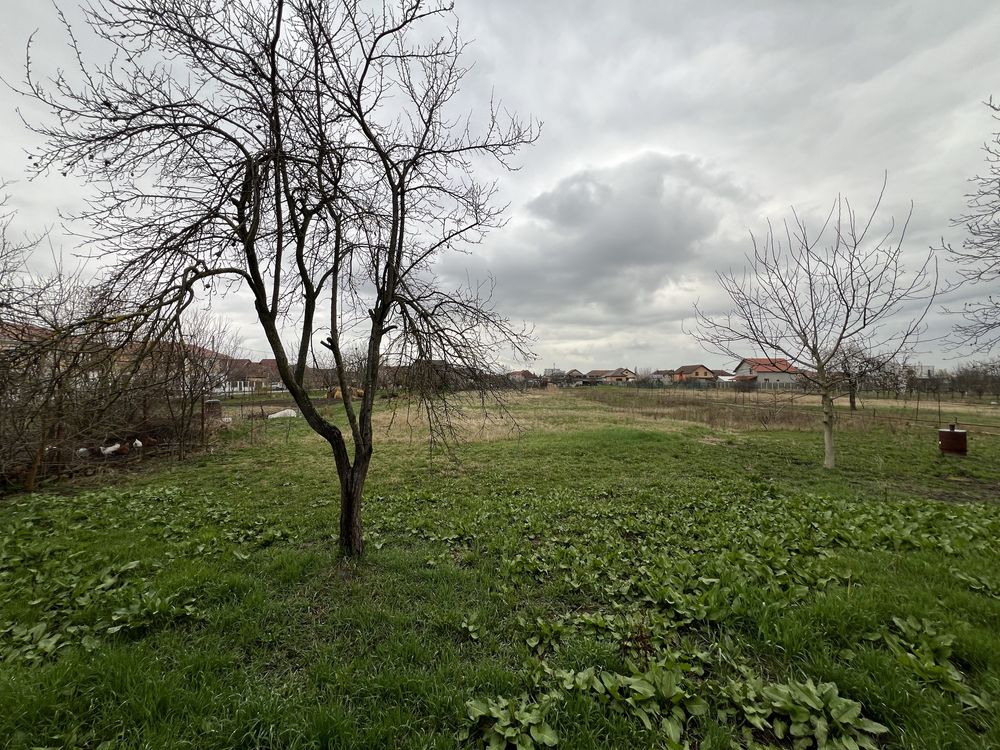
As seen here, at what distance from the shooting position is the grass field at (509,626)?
2.14 metres

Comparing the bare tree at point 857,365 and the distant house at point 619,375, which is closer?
the bare tree at point 857,365

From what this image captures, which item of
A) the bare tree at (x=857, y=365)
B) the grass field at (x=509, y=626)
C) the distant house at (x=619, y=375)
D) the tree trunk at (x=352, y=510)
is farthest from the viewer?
the distant house at (x=619, y=375)

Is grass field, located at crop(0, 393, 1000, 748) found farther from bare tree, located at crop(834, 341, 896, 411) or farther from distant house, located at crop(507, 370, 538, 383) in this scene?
bare tree, located at crop(834, 341, 896, 411)

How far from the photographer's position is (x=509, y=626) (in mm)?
3203

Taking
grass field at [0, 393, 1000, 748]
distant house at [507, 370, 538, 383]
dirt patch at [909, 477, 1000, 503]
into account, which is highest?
distant house at [507, 370, 538, 383]

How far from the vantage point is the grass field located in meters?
2.14

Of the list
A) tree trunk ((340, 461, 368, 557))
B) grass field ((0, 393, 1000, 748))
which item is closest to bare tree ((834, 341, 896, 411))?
grass field ((0, 393, 1000, 748))

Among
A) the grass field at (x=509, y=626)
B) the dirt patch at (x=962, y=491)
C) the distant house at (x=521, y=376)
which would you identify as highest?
the distant house at (x=521, y=376)

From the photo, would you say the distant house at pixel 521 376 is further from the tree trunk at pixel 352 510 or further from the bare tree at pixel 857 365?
the bare tree at pixel 857 365

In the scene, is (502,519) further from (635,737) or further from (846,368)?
(846,368)

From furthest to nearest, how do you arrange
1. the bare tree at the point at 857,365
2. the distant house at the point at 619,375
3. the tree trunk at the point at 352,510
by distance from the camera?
the distant house at the point at 619,375 → the bare tree at the point at 857,365 → the tree trunk at the point at 352,510

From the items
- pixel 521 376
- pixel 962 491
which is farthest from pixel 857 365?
pixel 521 376

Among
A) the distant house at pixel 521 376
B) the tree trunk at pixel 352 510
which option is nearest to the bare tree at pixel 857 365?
the distant house at pixel 521 376

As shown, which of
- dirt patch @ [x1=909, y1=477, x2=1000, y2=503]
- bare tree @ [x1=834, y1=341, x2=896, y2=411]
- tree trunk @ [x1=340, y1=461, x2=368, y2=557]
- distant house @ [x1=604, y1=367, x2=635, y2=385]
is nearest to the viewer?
tree trunk @ [x1=340, y1=461, x2=368, y2=557]
